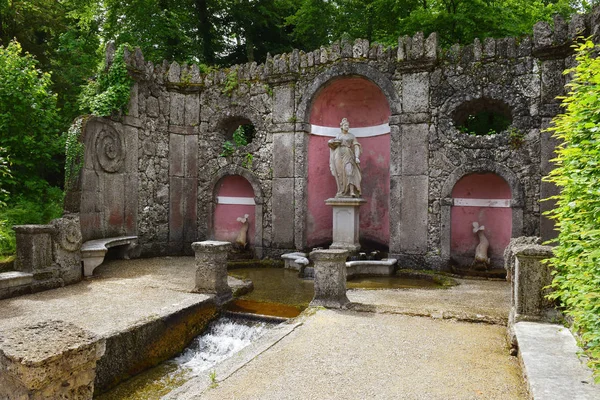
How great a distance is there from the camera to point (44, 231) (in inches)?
292

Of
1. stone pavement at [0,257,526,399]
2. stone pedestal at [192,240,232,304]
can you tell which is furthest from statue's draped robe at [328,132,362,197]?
stone pedestal at [192,240,232,304]

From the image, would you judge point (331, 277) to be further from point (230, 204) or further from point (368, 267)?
point (230, 204)

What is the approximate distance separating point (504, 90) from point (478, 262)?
3.92 meters

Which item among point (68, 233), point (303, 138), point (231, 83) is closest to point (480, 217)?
point (303, 138)

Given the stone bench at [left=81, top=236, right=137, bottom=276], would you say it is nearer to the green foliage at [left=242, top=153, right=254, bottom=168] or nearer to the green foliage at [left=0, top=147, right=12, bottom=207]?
the green foliage at [left=0, top=147, right=12, bottom=207]

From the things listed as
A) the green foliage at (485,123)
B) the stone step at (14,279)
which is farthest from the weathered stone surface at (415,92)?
the stone step at (14,279)

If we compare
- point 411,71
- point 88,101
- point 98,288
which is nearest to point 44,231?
point 98,288

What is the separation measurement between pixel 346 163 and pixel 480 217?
3.49 meters

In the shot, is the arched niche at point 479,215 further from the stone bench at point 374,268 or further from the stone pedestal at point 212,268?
the stone pedestal at point 212,268

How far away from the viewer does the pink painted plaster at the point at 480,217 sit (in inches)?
395

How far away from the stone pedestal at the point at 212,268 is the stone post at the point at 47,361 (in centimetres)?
391

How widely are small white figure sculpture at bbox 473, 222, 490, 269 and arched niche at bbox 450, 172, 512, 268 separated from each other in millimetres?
267

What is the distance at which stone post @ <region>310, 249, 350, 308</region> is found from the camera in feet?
20.1

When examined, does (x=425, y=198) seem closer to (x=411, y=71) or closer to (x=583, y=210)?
(x=411, y=71)
